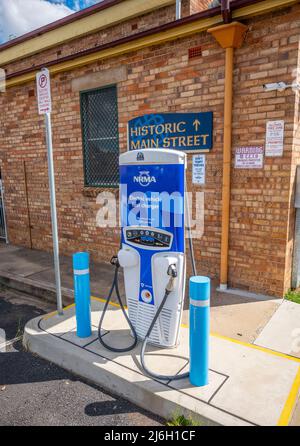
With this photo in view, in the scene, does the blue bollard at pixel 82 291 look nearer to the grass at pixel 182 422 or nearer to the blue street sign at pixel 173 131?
the grass at pixel 182 422

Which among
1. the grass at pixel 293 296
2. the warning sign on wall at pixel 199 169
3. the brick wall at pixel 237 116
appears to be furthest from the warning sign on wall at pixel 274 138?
the grass at pixel 293 296

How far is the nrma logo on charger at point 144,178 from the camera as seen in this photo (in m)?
2.95

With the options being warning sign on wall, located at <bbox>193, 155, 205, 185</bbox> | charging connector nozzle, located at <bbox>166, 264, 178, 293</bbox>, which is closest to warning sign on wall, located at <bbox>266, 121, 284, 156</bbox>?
warning sign on wall, located at <bbox>193, 155, 205, 185</bbox>

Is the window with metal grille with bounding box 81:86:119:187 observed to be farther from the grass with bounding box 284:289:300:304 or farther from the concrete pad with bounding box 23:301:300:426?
the grass with bounding box 284:289:300:304

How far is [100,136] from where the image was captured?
5.96m

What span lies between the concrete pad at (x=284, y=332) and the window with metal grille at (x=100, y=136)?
3.41m

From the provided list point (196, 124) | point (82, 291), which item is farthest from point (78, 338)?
point (196, 124)

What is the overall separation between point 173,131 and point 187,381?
11.1ft

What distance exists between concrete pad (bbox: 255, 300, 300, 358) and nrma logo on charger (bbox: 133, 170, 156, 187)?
6.50 ft

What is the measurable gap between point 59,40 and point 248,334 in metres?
8.14

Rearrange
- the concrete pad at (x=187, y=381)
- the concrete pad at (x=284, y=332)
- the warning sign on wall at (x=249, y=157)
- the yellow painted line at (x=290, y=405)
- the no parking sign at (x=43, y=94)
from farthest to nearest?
the warning sign on wall at (x=249, y=157)
the no parking sign at (x=43, y=94)
the concrete pad at (x=284, y=332)
the concrete pad at (x=187, y=381)
the yellow painted line at (x=290, y=405)

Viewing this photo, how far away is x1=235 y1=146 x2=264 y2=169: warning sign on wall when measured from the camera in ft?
13.6

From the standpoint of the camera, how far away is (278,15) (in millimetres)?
3811
